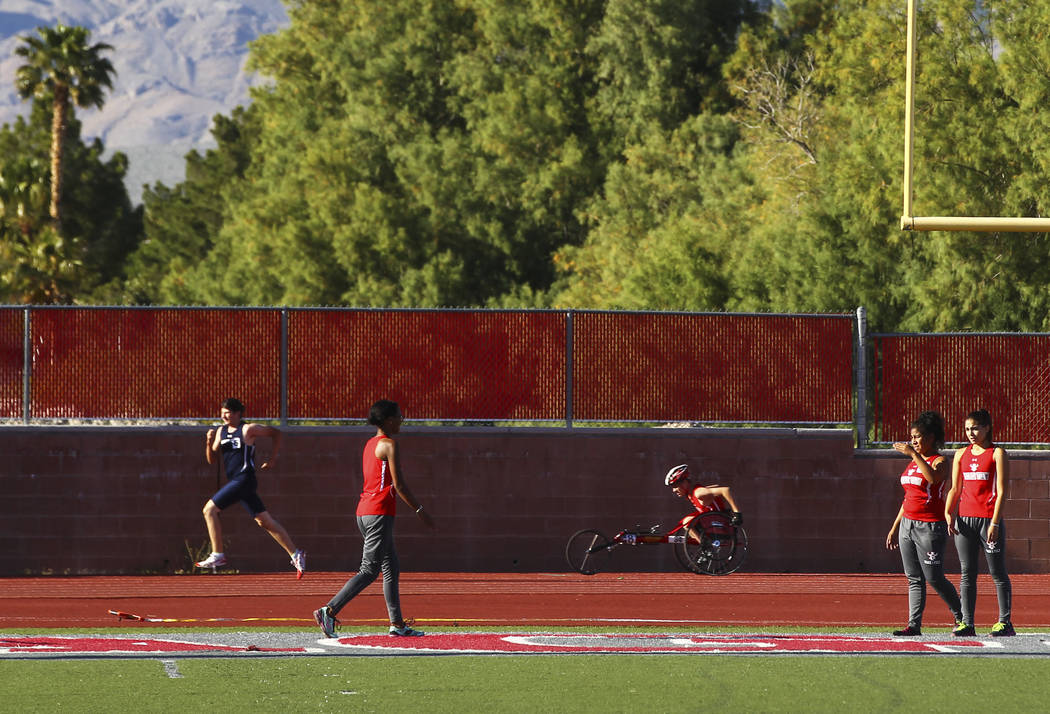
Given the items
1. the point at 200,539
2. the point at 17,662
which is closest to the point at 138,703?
the point at 17,662

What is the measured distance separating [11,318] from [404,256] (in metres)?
37.3

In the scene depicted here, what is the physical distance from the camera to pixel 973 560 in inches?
469

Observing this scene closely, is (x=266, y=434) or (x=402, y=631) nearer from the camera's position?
(x=402, y=631)

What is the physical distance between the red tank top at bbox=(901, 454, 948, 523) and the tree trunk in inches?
2321

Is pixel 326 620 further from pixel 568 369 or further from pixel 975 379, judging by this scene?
pixel 975 379

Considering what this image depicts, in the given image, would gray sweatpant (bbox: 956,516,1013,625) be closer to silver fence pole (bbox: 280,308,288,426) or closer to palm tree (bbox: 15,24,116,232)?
silver fence pole (bbox: 280,308,288,426)

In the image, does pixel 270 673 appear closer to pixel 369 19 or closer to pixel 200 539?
pixel 200 539

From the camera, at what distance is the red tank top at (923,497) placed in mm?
11719

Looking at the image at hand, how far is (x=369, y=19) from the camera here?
58906 mm

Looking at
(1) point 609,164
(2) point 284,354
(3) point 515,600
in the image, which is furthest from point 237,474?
(1) point 609,164

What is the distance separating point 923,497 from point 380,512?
12.9 feet

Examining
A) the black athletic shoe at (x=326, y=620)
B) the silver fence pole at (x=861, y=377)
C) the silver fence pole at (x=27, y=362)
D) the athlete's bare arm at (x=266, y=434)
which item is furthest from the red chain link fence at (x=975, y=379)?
the silver fence pole at (x=27, y=362)

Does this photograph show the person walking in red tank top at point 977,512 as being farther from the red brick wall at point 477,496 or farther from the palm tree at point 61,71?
the palm tree at point 61,71

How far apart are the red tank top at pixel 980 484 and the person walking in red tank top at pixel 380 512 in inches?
155
